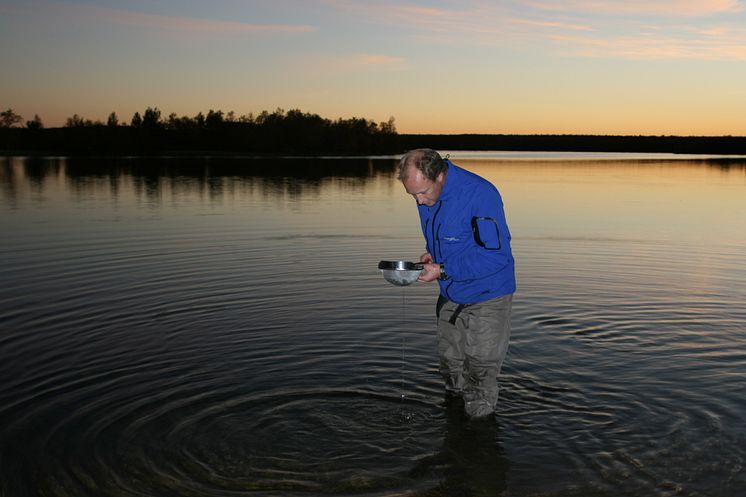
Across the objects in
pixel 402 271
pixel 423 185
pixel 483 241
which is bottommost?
pixel 402 271

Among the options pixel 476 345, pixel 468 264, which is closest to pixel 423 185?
pixel 468 264

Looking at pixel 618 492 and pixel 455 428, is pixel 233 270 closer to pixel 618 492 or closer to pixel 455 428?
pixel 455 428

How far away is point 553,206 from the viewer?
1165 inches

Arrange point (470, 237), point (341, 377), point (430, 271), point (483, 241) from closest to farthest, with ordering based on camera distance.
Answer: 1. point (483, 241)
2. point (470, 237)
3. point (430, 271)
4. point (341, 377)

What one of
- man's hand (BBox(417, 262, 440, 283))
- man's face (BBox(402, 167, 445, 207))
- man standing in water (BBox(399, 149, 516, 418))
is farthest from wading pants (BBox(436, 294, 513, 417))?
man's face (BBox(402, 167, 445, 207))

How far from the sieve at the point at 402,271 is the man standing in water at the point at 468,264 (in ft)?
0.30

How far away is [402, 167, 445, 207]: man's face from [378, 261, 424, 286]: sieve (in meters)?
0.61

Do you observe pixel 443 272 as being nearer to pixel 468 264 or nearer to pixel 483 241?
pixel 468 264

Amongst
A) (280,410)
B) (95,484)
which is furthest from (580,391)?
(95,484)

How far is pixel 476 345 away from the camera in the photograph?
6.40 meters

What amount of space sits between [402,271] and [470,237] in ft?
2.36

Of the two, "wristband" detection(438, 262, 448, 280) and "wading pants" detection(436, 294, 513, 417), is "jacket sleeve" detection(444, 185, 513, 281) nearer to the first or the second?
"wristband" detection(438, 262, 448, 280)

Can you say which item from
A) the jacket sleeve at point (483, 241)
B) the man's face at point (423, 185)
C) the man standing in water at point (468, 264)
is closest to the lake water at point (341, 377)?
the man standing in water at point (468, 264)

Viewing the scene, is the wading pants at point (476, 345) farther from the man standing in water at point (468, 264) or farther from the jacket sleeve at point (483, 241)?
the jacket sleeve at point (483, 241)
